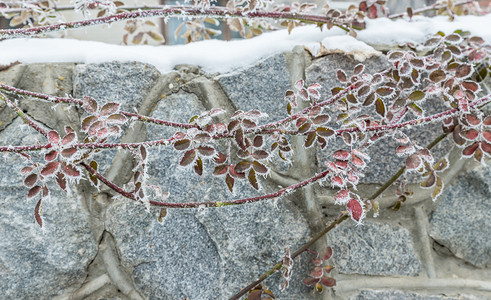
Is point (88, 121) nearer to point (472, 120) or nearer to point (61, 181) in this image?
point (61, 181)

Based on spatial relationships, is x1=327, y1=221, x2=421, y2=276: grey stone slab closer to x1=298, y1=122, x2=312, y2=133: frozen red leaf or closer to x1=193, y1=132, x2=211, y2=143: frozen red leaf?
x1=298, y1=122, x2=312, y2=133: frozen red leaf

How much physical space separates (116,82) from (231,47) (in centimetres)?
33

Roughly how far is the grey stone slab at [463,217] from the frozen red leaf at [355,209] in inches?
15.8

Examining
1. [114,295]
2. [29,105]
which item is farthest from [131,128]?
[114,295]

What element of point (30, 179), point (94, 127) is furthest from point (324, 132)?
point (30, 179)

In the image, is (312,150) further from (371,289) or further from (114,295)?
(114,295)

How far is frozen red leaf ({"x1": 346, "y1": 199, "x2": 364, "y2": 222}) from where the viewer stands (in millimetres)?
821

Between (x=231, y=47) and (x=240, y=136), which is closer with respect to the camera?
(x=240, y=136)

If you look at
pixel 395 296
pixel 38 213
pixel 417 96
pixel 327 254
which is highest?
pixel 417 96

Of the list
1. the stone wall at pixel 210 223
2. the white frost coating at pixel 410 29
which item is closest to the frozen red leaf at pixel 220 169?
the stone wall at pixel 210 223

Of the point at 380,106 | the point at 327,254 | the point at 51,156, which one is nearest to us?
the point at 51,156

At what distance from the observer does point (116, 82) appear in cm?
102

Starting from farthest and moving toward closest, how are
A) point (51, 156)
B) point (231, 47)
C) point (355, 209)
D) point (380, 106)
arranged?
point (231, 47) → point (380, 106) → point (355, 209) → point (51, 156)

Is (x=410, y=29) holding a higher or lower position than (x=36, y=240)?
higher
